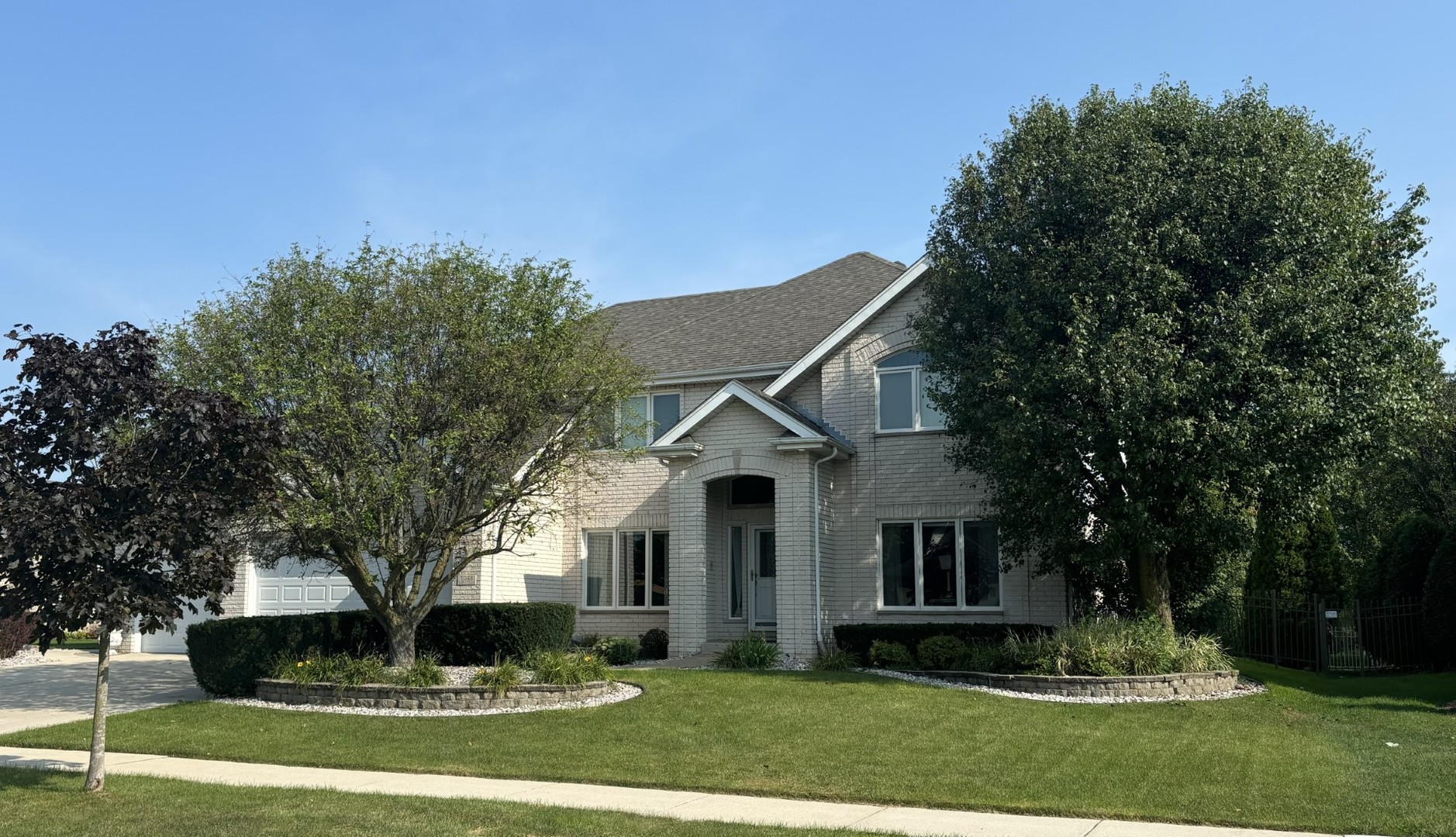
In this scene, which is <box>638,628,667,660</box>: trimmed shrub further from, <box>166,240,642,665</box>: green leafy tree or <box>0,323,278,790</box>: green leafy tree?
<box>0,323,278,790</box>: green leafy tree

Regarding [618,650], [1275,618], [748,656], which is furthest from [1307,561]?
[618,650]

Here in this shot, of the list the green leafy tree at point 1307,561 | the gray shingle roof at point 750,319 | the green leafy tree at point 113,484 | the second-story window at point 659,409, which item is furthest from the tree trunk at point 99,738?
the green leafy tree at point 1307,561

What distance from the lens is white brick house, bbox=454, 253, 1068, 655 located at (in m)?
22.0

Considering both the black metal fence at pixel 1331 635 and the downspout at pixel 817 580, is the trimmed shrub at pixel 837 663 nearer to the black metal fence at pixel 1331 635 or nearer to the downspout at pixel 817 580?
the downspout at pixel 817 580

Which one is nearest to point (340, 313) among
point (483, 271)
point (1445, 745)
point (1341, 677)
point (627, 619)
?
point (483, 271)

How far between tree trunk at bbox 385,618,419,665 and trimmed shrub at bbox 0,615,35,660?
12537mm

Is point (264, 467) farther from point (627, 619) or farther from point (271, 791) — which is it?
point (627, 619)

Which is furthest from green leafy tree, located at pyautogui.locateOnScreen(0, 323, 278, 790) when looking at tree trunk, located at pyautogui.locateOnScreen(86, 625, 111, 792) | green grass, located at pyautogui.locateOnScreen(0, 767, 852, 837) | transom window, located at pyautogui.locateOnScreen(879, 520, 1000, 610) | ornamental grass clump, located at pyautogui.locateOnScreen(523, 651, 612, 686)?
transom window, located at pyautogui.locateOnScreen(879, 520, 1000, 610)

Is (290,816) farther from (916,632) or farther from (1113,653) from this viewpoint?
(916,632)

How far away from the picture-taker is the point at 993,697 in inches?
645

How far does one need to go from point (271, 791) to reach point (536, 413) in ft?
26.7

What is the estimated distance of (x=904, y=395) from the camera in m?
23.1

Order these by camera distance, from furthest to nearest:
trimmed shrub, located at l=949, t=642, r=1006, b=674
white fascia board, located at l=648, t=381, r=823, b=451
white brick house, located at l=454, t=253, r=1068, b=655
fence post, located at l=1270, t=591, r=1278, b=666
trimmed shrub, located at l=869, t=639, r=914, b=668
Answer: fence post, located at l=1270, t=591, r=1278, b=666 < white brick house, located at l=454, t=253, r=1068, b=655 < white fascia board, located at l=648, t=381, r=823, b=451 < trimmed shrub, located at l=869, t=639, r=914, b=668 < trimmed shrub, located at l=949, t=642, r=1006, b=674

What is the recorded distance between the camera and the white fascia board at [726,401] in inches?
859
